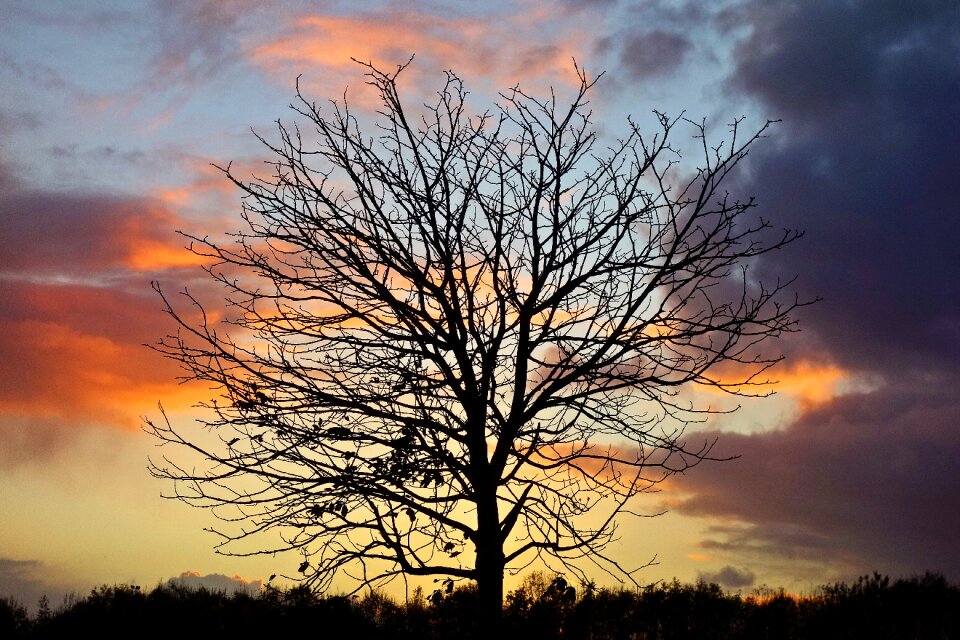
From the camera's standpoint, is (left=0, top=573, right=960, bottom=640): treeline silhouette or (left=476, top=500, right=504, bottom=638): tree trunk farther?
(left=0, top=573, right=960, bottom=640): treeline silhouette

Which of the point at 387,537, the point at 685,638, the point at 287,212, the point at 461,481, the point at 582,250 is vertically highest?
the point at 287,212

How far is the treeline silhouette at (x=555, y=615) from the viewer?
13203mm

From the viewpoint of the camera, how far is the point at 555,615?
44.0ft

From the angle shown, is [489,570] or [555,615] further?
[555,615]

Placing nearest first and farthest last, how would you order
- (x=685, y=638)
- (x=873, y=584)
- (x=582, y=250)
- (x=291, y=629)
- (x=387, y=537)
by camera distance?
(x=387, y=537) < (x=582, y=250) < (x=291, y=629) < (x=685, y=638) < (x=873, y=584)

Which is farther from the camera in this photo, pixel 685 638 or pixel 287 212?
pixel 685 638

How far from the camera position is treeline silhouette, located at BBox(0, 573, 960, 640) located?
13203 millimetres

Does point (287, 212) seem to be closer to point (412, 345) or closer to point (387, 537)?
point (412, 345)

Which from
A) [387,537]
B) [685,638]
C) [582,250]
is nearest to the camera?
[387,537]

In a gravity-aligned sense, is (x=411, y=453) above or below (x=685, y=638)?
above

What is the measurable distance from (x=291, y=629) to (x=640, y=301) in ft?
25.0

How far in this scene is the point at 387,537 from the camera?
9.27 m

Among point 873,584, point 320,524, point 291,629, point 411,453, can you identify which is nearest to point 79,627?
point 291,629

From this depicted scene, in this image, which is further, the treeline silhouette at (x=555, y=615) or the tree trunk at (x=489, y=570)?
the treeline silhouette at (x=555, y=615)
